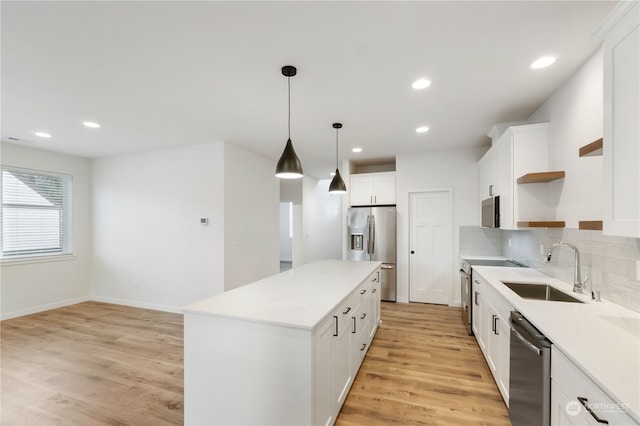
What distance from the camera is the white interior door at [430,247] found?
4691 millimetres

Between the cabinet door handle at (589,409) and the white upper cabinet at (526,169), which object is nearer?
the cabinet door handle at (589,409)

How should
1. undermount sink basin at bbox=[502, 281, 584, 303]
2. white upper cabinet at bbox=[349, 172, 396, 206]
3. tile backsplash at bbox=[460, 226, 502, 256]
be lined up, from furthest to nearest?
white upper cabinet at bbox=[349, 172, 396, 206] < tile backsplash at bbox=[460, 226, 502, 256] < undermount sink basin at bbox=[502, 281, 584, 303]

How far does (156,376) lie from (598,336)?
3.31 m

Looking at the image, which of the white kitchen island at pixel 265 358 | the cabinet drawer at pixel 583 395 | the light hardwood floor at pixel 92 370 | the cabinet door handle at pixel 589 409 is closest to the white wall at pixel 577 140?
the cabinet drawer at pixel 583 395

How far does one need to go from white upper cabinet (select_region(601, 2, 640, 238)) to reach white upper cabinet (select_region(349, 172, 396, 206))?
376 centimetres

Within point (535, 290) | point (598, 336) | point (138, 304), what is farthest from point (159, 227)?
point (598, 336)

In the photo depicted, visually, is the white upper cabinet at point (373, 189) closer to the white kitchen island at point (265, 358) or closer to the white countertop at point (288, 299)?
the white countertop at point (288, 299)

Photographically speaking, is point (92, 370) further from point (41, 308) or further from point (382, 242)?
point (382, 242)

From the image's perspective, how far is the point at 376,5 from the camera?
60.5 inches

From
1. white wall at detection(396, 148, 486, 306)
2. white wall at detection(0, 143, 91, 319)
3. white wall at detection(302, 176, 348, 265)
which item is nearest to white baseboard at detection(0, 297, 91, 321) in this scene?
white wall at detection(0, 143, 91, 319)

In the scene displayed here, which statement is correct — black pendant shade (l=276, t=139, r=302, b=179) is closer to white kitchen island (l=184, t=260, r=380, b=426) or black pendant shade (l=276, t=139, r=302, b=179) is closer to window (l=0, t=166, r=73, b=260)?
white kitchen island (l=184, t=260, r=380, b=426)

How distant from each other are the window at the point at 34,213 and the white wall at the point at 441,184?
606cm

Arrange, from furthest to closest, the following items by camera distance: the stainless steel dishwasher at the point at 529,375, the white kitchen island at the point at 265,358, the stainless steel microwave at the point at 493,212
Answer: the stainless steel microwave at the point at 493,212 → the white kitchen island at the point at 265,358 → the stainless steel dishwasher at the point at 529,375

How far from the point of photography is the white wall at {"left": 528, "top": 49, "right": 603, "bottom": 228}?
200 cm
